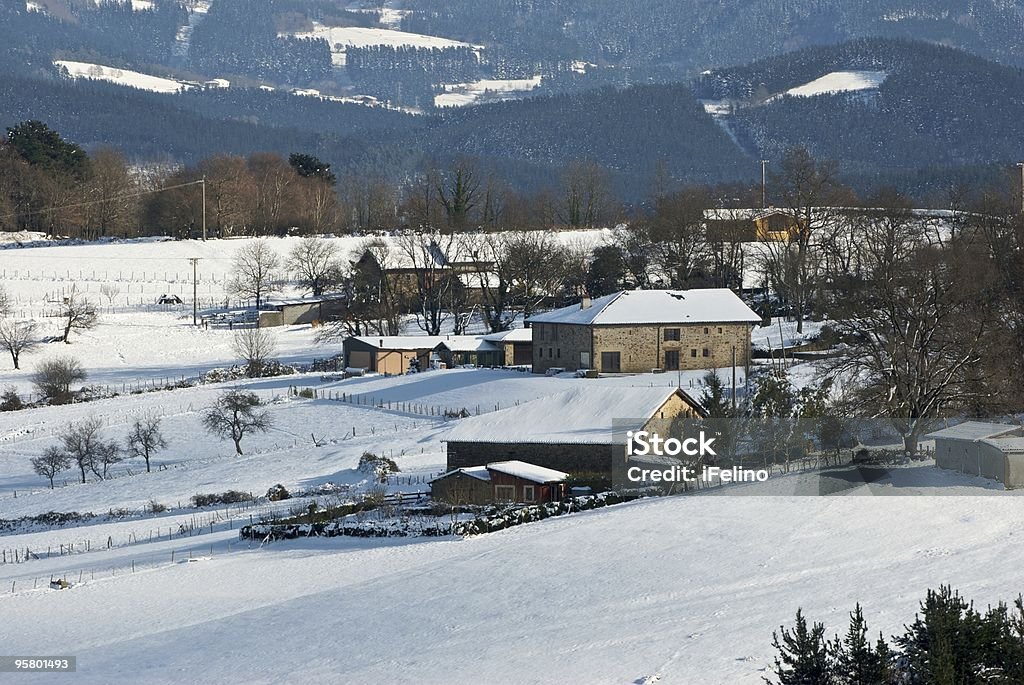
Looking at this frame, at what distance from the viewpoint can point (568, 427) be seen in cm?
4116

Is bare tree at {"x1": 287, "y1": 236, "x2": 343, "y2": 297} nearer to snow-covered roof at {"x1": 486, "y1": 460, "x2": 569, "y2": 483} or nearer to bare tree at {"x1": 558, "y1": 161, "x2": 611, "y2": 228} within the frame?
bare tree at {"x1": 558, "y1": 161, "x2": 611, "y2": 228}

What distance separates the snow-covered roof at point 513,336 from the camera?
213ft

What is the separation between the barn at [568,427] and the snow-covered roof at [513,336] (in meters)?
21.1

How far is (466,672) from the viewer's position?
23219 millimetres

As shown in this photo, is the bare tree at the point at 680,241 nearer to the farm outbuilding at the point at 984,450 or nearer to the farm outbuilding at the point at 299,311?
the farm outbuilding at the point at 299,311

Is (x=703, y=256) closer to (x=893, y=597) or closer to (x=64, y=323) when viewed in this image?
(x=64, y=323)

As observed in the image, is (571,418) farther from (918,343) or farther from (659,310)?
(659,310)

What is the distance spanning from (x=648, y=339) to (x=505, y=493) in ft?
71.5

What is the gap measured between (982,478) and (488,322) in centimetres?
4034

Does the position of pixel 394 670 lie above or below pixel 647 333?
below

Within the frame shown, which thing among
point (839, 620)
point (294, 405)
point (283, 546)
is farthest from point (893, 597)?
point (294, 405)

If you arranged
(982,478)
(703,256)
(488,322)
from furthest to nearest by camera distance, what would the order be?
(703,256) < (488,322) < (982,478)

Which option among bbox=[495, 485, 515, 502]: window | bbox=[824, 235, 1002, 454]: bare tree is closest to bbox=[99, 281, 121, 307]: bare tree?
bbox=[824, 235, 1002, 454]: bare tree

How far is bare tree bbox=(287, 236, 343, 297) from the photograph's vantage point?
85312mm
